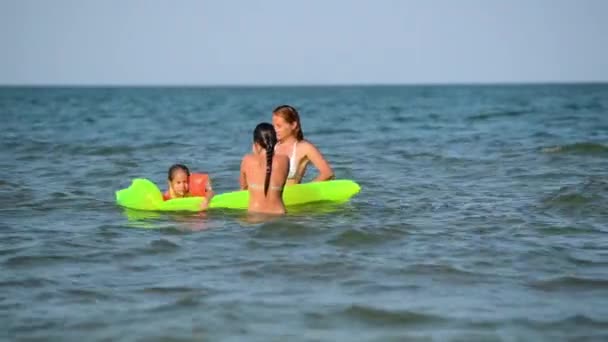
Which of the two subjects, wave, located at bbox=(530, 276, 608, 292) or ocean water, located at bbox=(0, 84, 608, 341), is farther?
wave, located at bbox=(530, 276, 608, 292)

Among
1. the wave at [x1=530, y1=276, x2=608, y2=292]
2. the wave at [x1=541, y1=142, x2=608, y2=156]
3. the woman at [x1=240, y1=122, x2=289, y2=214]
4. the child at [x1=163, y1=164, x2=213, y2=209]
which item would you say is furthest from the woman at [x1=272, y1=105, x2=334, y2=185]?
the wave at [x1=541, y1=142, x2=608, y2=156]

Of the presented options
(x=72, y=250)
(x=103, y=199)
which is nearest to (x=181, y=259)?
(x=72, y=250)

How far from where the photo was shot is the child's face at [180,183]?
854cm

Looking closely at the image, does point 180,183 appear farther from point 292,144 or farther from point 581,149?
point 581,149

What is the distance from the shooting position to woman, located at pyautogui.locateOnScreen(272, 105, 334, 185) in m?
8.42

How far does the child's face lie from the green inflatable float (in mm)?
163

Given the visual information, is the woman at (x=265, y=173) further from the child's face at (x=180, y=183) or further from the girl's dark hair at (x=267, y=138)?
the child's face at (x=180, y=183)

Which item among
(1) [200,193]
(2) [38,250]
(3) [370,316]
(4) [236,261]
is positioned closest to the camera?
(3) [370,316]

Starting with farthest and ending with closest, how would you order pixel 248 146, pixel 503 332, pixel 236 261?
pixel 248 146 → pixel 236 261 → pixel 503 332

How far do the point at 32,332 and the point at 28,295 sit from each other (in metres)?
0.77

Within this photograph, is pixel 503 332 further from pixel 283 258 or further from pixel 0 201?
pixel 0 201

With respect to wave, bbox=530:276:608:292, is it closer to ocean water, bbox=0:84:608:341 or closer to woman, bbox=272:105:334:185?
ocean water, bbox=0:84:608:341

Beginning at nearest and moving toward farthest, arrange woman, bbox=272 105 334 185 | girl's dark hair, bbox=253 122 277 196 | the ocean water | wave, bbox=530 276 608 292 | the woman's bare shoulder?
the ocean water, wave, bbox=530 276 608 292, girl's dark hair, bbox=253 122 277 196, the woman's bare shoulder, woman, bbox=272 105 334 185

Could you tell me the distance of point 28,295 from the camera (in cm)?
555
